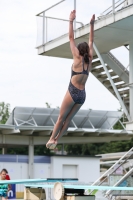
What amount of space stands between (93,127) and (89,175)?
2719 mm

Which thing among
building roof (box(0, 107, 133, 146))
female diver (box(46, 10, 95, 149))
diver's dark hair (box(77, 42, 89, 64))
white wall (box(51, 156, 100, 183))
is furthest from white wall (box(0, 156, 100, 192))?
diver's dark hair (box(77, 42, 89, 64))

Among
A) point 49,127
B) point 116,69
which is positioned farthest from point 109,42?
point 49,127

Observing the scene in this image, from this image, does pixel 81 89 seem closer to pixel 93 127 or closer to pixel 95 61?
pixel 95 61

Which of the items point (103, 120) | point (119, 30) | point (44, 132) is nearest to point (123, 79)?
point (119, 30)

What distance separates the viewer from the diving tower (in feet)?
59.9

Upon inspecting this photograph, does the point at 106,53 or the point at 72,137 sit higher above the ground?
the point at 106,53

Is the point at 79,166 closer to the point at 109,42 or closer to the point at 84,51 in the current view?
the point at 109,42

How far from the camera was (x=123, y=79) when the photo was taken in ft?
73.0

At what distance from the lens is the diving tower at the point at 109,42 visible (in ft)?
59.9

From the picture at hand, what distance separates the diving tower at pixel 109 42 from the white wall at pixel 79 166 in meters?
7.79

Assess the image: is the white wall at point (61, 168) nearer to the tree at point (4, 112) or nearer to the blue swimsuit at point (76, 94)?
the blue swimsuit at point (76, 94)

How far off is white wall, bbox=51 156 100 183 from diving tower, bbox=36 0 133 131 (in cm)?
779

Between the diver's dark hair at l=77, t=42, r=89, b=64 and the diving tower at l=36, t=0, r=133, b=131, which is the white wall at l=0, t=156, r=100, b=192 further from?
the diver's dark hair at l=77, t=42, r=89, b=64

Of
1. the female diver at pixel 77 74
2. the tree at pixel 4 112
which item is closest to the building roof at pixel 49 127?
the female diver at pixel 77 74
